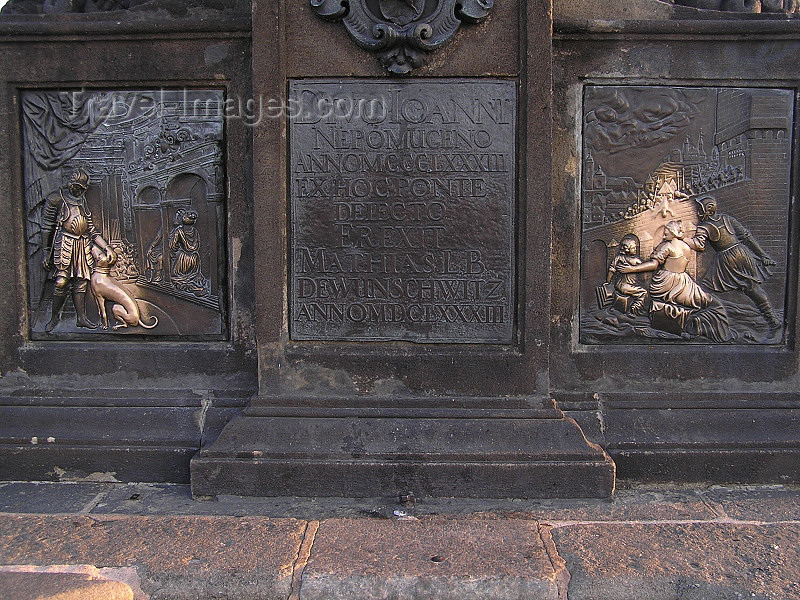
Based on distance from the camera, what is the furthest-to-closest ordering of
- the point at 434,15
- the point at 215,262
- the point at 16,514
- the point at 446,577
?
the point at 215,262
the point at 434,15
the point at 16,514
the point at 446,577

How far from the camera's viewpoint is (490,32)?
3.43 meters

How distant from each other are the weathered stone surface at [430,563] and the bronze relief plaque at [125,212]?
1736 mm

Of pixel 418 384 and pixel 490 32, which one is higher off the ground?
pixel 490 32

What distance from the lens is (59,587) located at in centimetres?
245

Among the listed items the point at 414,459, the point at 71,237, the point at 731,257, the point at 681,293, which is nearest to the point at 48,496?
the point at 71,237

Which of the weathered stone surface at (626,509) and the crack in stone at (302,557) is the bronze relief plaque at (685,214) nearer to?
the weathered stone surface at (626,509)

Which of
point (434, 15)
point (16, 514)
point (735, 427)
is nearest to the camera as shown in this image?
point (16, 514)

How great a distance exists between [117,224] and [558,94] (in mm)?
2922

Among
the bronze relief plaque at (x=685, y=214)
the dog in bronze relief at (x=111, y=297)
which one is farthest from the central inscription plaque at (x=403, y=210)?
the dog in bronze relief at (x=111, y=297)

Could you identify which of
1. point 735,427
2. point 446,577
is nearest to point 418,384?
point 446,577

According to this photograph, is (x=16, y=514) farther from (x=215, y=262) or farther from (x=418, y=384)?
(x=418, y=384)

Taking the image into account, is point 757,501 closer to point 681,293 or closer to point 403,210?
point 681,293

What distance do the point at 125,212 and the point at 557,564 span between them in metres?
3.25

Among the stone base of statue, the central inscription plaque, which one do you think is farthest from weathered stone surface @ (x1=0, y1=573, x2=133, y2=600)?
the central inscription plaque
